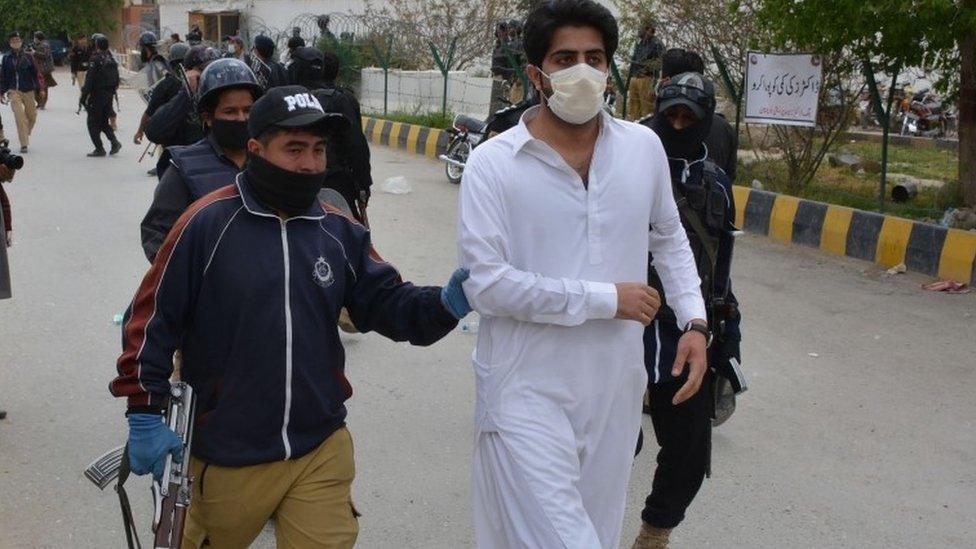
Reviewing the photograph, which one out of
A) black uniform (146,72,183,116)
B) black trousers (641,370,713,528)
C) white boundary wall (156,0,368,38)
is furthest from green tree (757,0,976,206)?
white boundary wall (156,0,368,38)

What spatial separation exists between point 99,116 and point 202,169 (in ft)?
43.8

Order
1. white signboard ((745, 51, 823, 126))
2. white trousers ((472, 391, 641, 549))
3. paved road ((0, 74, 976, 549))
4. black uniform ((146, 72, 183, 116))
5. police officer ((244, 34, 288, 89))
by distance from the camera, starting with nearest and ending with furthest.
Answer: white trousers ((472, 391, 641, 549)), paved road ((0, 74, 976, 549)), black uniform ((146, 72, 183, 116)), police officer ((244, 34, 288, 89)), white signboard ((745, 51, 823, 126))

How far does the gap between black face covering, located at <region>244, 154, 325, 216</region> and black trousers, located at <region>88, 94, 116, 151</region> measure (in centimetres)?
1425

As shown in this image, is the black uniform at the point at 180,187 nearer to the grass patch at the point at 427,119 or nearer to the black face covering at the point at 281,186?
the black face covering at the point at 281,186

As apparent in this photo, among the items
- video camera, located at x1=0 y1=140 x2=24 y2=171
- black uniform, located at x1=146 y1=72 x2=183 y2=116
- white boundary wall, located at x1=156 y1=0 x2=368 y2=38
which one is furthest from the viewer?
white boundary wall, located at x1=156 y1=0 x2=368 y2=38

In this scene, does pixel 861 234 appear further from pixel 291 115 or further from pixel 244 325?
pixel 244 325

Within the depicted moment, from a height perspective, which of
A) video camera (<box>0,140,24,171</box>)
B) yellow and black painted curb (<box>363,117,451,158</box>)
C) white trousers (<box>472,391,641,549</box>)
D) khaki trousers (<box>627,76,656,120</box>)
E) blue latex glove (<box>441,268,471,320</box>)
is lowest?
yellow and black painted curb (<box>363,117,451,158</box>)

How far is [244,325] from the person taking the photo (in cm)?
302

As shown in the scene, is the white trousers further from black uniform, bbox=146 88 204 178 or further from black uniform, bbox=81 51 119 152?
black uniform, bbox=81 51 119 152

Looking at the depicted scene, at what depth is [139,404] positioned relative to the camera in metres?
2.95

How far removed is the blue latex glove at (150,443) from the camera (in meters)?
2.92

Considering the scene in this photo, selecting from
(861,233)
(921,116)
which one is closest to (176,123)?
(861,233)

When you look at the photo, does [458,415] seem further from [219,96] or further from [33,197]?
[33,197]

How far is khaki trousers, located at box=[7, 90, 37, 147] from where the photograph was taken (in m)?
17.0
